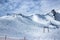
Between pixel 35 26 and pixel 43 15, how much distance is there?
930mm

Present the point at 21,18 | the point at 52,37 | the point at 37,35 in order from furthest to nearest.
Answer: the point at 21,18 < the point at 37,35 < the point at 52,37

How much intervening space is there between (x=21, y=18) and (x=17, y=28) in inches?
37.5

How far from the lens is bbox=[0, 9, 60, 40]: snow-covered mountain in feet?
27.9

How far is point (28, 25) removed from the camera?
9.48m

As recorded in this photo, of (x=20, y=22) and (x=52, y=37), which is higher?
(x=20, y=22)

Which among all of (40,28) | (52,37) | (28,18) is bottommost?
(52,37)

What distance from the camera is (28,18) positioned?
9.48m

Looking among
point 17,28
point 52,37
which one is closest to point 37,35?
point 52,37

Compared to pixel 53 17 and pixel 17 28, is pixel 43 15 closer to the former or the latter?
pixel 53 17

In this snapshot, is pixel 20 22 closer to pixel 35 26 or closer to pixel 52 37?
pixel 35 26

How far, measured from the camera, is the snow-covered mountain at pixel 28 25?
8493 millimetres

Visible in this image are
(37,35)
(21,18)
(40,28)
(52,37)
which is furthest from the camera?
(21,18)

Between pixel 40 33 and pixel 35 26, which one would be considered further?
pixel 35 26

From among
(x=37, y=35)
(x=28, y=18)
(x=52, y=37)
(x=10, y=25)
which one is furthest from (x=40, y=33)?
(x=10, y=25)
